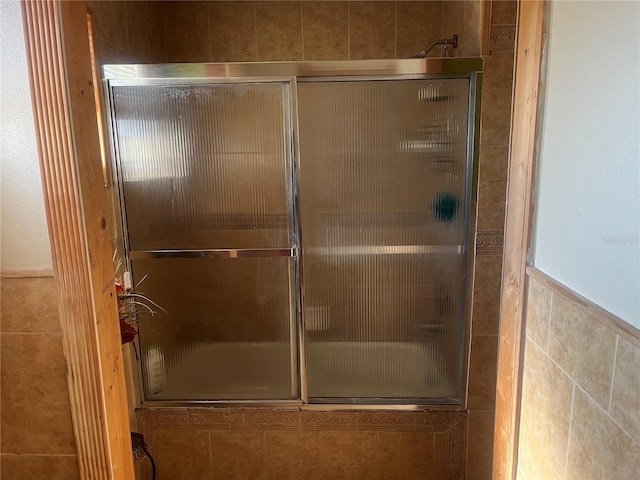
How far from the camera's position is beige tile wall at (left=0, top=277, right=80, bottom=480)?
801 millimetres

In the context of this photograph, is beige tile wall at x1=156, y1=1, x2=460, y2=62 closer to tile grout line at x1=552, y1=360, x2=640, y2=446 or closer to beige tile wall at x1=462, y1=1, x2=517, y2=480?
beige tile wall at x1=462, y1=1, x2=517, y2=480

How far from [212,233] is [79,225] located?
A: 1089 mm

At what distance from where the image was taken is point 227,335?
1.94 metres

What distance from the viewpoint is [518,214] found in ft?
2.79

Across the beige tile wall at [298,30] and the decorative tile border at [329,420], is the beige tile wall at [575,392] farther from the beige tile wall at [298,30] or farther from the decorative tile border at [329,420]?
the beige tile wall at [298,30]

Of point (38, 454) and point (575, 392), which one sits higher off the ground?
point (575, 392)

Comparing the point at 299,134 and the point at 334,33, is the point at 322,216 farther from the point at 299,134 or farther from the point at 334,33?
the point at 334,33

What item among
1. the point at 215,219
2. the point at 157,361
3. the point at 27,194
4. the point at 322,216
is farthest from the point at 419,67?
the point at 157,361

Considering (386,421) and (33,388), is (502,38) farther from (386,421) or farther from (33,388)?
(33,388)

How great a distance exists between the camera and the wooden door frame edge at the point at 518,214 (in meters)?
0.79

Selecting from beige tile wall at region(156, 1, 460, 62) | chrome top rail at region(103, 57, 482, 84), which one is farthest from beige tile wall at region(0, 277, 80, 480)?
beige tile wall at region(156, 1, 460, 62)

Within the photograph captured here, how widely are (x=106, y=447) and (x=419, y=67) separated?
1530 millimetres

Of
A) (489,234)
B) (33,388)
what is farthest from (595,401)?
(489,234)

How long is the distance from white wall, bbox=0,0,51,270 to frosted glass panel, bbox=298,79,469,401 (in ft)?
3.59
